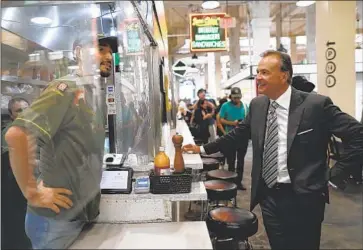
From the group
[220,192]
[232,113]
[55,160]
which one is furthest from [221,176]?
[55,160]

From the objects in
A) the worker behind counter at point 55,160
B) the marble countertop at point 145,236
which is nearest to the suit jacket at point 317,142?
the marble countertop at point 145,236

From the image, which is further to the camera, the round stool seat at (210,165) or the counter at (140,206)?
the round stool seat at (210,165)

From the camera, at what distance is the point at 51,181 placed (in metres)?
1.14

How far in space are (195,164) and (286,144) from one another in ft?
1.82

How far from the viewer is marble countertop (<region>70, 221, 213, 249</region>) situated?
1.24 m

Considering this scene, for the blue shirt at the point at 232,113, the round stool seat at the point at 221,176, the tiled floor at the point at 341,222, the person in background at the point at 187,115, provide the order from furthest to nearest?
the person in background at the point at 187,115, the blue shirt at the point at 232,113, the round stool seat at the point at 221,176, the tiled floor at the point at 341,222

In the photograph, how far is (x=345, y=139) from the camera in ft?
6.43

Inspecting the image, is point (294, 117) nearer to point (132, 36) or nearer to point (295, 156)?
point (295, 156)

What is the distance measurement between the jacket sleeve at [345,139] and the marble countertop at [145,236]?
927 mm

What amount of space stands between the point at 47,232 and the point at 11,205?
152 mm

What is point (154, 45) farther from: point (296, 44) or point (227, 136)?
point (296, 44)

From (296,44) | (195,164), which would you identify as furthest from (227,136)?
(296,44)

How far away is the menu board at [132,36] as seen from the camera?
240 cm

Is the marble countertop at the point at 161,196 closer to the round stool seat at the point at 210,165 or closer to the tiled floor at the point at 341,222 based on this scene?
the tiled floor at the point at 341,222
